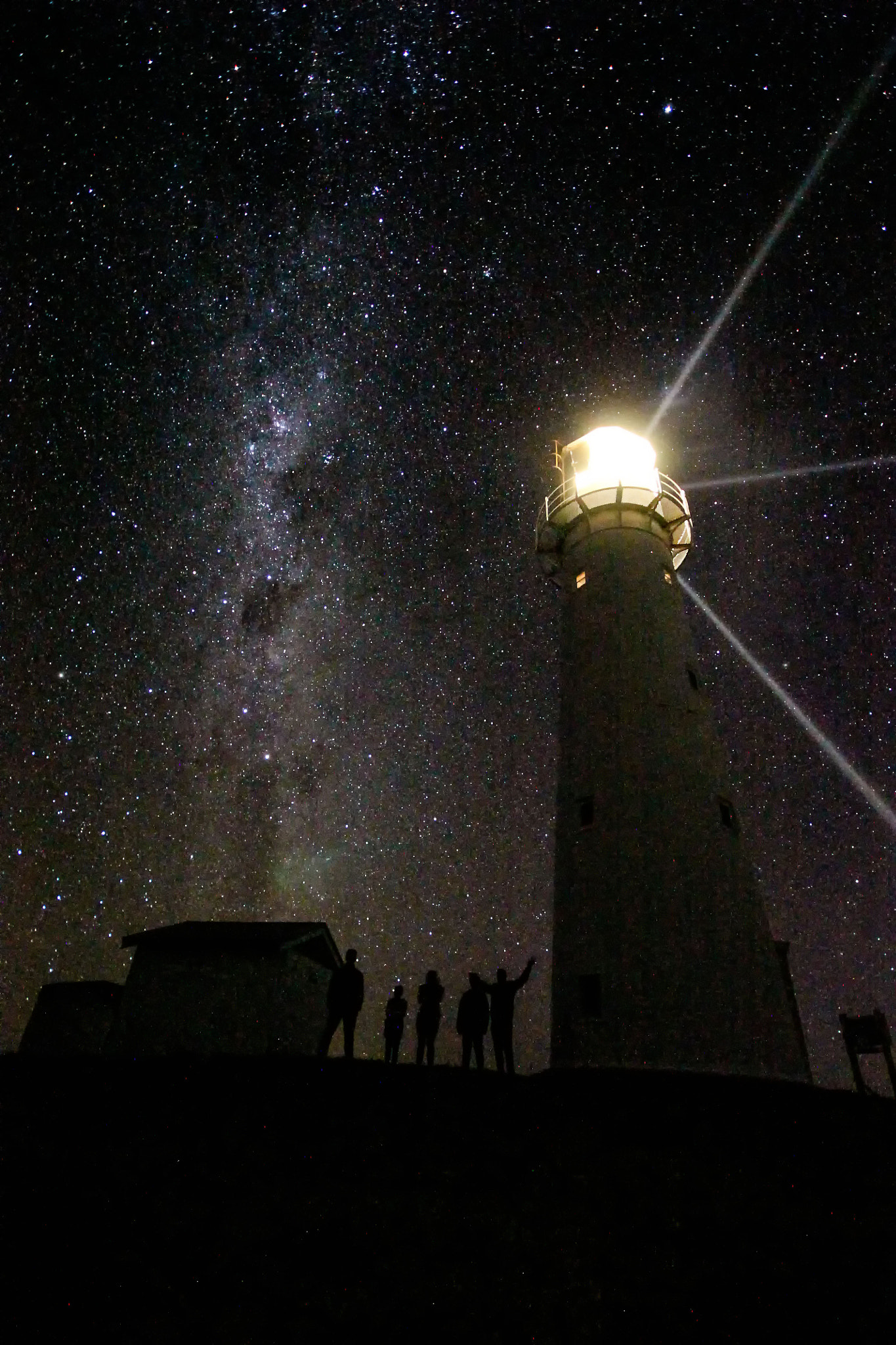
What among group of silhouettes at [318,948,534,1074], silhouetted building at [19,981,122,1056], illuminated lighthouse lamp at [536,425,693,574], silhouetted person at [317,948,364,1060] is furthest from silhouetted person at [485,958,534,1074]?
silhouetted building at [19,981,122,1056]

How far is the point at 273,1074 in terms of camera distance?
372 inches

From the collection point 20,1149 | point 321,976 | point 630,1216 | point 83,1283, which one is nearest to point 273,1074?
point 20,1149

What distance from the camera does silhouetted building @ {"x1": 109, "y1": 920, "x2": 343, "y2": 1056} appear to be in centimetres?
1664

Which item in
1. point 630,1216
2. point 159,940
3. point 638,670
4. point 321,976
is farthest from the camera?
point 321,976

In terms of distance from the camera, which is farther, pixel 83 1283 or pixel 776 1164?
pixel 776 1164

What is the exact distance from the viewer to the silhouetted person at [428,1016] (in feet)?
37.0

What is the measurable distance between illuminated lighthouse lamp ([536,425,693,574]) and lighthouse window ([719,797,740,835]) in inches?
272

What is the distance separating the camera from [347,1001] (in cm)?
1030

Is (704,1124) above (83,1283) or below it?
above

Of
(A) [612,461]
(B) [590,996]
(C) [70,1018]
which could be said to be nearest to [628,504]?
(A) [612,461]

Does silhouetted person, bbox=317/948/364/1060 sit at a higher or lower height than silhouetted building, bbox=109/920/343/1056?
lower

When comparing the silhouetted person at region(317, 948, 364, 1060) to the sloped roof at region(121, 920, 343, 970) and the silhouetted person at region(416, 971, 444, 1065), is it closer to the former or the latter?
the silhouetted person at region(416, 971, 444, 1065)

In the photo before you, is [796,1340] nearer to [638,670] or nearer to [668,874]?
[668,874]

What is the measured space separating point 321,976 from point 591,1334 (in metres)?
16.5
